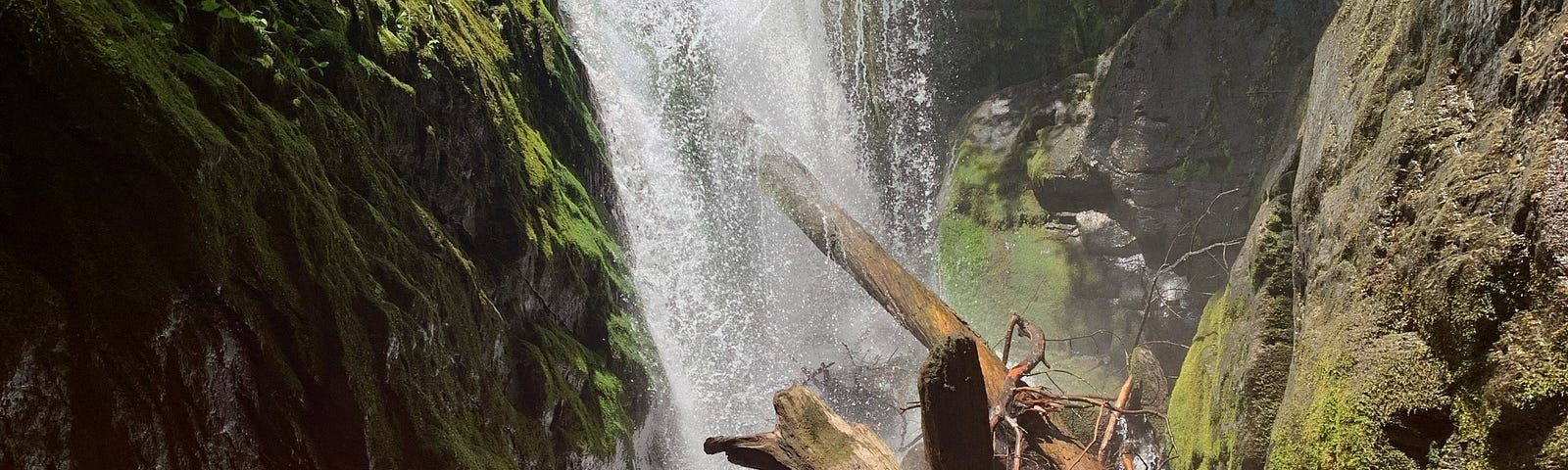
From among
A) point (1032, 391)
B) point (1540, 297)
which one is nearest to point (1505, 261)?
point (1540, 297)

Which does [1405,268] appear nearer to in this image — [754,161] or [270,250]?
[270,250]

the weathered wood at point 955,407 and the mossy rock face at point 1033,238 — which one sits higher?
the weathered wood at point 955,407

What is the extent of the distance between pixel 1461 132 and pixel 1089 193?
7468 millimetres

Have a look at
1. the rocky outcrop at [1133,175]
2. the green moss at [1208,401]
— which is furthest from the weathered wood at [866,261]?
the rocky outcrop at [1133,175]

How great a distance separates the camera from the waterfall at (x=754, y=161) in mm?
10195

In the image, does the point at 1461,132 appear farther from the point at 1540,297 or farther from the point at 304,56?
the point at 304,56

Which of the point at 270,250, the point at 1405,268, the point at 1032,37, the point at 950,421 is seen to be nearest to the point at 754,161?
the point at 1032,37

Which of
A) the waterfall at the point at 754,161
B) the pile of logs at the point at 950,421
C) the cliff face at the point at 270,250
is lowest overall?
the waterfall at the point at 754,161

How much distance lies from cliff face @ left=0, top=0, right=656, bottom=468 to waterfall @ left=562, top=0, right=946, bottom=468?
4860 mm

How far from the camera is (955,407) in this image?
3092 millimetres

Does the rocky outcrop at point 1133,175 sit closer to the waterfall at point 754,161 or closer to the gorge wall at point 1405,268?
the waterfall at point 754,161

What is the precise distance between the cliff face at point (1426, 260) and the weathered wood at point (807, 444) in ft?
4.93

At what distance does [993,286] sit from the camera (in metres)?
10.2

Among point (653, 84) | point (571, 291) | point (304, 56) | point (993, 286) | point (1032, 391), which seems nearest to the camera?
point (304, 56)
